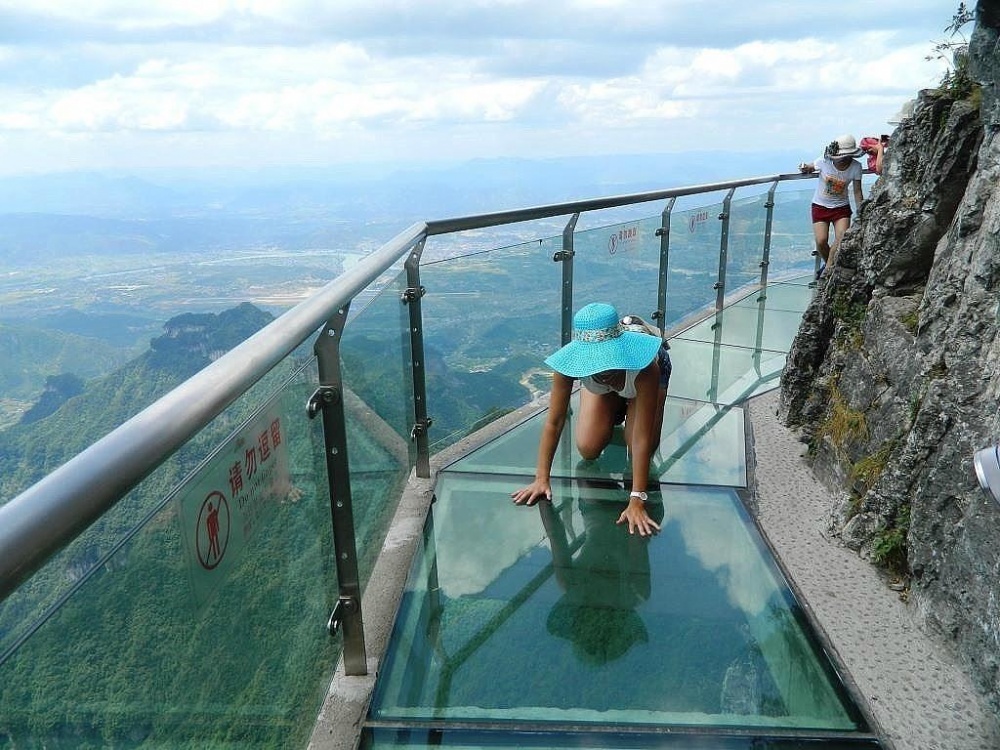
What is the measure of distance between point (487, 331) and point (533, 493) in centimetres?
105

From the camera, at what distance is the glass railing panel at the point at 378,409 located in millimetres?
2521

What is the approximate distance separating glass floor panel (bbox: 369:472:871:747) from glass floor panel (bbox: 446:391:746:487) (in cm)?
28

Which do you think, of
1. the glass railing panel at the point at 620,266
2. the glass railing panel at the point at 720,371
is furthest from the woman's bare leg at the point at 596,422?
the glass railing panel at the point at 720,371

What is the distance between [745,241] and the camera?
795cm

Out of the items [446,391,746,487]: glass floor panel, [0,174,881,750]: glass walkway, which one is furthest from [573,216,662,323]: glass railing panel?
[446,391,746,487]: glass floor panel

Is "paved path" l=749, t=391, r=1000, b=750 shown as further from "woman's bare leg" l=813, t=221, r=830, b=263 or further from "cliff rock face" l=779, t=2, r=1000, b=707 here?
Result: "woman's bare leg" l=813, t=221, r=830, b=263

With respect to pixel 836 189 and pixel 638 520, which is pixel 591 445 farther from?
pixel 836 189

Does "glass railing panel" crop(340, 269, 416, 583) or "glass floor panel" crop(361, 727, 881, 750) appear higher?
"glass railing panel" crop(340, 269, 416, 583)

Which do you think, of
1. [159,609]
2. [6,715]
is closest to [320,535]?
[159,609]

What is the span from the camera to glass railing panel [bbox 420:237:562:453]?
3.89 metres

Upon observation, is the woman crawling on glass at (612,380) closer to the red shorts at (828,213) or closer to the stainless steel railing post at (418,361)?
the stainless steel railing post at (418,361)

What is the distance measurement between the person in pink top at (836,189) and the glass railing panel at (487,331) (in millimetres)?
3748

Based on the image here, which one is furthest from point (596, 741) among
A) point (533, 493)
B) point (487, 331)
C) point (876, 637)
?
point (487, 331)

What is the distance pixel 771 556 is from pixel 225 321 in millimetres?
40884
